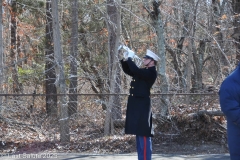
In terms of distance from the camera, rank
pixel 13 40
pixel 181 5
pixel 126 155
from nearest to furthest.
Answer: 1. pixel 126 155
2. pixel 181 5
3. pixel 13 40

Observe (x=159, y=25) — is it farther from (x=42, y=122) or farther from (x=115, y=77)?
(x=42, y=122)

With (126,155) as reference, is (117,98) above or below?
above

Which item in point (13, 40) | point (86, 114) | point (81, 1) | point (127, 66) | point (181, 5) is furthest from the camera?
point (13, 40)

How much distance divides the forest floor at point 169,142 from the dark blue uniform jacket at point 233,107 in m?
4.05

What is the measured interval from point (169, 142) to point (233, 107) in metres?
4.69

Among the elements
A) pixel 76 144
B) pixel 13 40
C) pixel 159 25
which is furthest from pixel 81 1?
pixel 13 40

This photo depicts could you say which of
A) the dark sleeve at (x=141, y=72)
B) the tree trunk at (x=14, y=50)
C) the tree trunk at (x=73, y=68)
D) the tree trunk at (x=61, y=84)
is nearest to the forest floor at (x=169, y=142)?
the tree trunk at (x=61, y=84)

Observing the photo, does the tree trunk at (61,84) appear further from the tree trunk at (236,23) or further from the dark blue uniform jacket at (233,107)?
the tree trunk at (236,23)

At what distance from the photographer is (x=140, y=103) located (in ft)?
21.3

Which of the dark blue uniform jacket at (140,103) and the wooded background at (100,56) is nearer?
the dark blue uniform jacket at (140,103)

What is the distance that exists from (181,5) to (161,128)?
6.05 meters

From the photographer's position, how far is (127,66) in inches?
254

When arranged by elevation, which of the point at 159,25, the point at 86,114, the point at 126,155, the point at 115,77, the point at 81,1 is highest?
the point at 81,1

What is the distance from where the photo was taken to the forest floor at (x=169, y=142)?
828 centimetres
